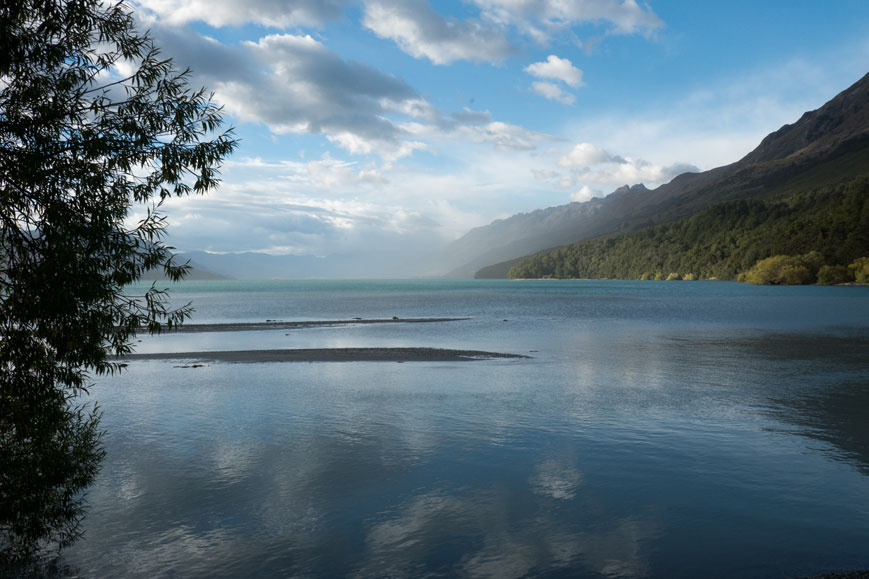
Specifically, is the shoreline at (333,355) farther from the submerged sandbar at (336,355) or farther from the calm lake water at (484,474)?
the calm lake water at (484,474)

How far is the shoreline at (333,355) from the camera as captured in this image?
160ft

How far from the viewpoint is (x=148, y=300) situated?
12.6 m

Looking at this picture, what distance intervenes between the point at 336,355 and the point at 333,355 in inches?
12.6

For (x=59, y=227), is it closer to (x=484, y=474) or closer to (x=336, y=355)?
(x=484, y=474)

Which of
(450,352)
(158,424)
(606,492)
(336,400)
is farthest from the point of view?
(450,352)

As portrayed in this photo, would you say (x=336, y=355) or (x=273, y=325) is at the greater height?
(x=273, y=325)

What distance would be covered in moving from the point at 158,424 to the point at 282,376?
548 inches

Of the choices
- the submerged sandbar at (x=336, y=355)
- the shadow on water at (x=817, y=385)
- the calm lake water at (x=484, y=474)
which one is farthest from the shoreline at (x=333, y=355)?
the shadow on water at (x=817, y=385)

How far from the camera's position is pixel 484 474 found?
62.5ft

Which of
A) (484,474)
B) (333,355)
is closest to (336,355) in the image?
(333,355)

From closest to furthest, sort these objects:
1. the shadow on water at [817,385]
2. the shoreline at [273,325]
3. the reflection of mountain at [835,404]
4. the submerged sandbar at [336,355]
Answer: the reflection of mountain at [835,404] → the shadow on water at [817,385] → the submerged sandbar at [336,355] → the shoreline at [273,325]

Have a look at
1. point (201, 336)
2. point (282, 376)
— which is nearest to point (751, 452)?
point (282, 376)

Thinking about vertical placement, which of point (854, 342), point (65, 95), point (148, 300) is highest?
point (65, 95)

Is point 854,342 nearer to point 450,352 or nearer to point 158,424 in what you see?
point 450,352
